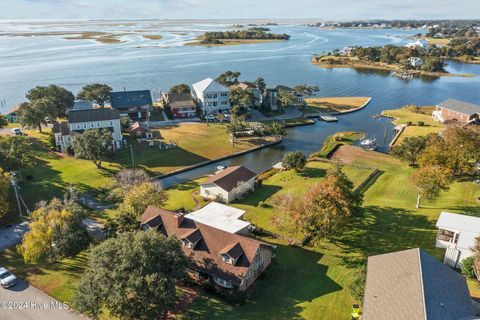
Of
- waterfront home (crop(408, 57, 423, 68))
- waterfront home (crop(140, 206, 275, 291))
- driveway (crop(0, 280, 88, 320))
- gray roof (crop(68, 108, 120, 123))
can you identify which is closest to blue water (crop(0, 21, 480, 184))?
waterfront home (crop(408, 57, 423, 68))

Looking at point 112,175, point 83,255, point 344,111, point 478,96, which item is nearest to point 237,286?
Answer: point 83,255

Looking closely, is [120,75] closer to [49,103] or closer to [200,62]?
[200,62]

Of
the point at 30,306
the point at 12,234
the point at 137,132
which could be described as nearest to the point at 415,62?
the point at 137,132

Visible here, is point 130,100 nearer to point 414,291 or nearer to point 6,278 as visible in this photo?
point 6,278

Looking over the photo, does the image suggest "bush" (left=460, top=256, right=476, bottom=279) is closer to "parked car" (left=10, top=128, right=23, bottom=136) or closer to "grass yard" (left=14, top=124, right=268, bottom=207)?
"grass yard" (left=14, top=124, right=268, bottom=207)

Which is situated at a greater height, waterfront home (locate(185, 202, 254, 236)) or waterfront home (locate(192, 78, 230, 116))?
waterfront home (locate(192, 78, 230, 116))

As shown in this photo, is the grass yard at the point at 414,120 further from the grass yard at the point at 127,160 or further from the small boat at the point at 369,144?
the grass yard at the point at 127,160

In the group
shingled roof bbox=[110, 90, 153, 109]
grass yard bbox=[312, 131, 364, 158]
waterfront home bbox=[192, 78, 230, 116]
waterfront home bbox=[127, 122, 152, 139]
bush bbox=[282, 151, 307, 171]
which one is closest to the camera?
bush bbox=[282, 151, 307, 171]
